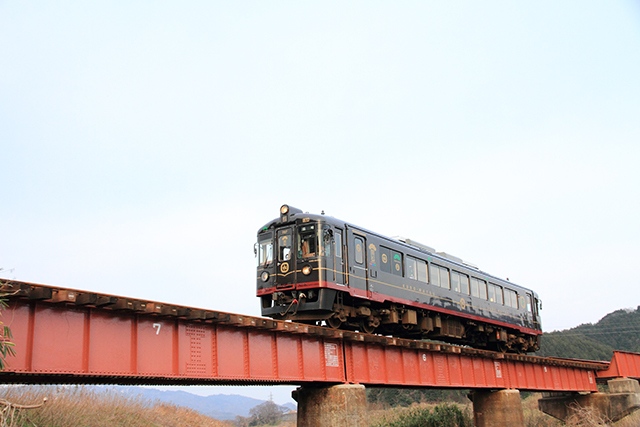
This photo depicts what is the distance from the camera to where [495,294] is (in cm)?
2711

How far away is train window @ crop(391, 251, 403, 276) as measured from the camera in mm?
19844

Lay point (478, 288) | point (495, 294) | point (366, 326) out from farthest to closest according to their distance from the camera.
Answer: point (495, 294)
point (478, 288)
point (366, 326)

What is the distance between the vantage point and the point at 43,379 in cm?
1090

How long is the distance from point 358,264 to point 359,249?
0.50m

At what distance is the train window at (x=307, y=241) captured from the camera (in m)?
17.1

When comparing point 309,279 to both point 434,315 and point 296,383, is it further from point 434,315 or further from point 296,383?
point 434,315

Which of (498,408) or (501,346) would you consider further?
(501,346)

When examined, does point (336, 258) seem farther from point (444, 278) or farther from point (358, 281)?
point (444, 278)

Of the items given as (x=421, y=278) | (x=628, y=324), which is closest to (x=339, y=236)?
(x=421, y=278)

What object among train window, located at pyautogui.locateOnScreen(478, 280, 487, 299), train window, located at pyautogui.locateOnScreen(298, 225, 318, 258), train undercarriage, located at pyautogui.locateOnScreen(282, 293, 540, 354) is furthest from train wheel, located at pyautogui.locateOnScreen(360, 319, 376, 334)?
train window, located at pyautogui.locateOnScreen(478, 280, 487, 299)

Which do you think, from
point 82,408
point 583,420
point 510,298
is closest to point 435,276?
point 510,298

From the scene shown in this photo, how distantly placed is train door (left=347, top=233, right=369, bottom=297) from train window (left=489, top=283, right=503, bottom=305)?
33.9 feet

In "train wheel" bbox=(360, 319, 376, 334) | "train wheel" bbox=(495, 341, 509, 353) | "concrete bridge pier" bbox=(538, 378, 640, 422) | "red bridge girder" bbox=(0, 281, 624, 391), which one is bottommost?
"concrete bridge pier" bbox=(538, 378, 640, 422)

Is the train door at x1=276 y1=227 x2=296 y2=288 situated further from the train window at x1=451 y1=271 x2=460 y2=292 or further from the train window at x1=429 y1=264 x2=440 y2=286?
the train window at x1=451 y1=271 x2=460 y2=292
